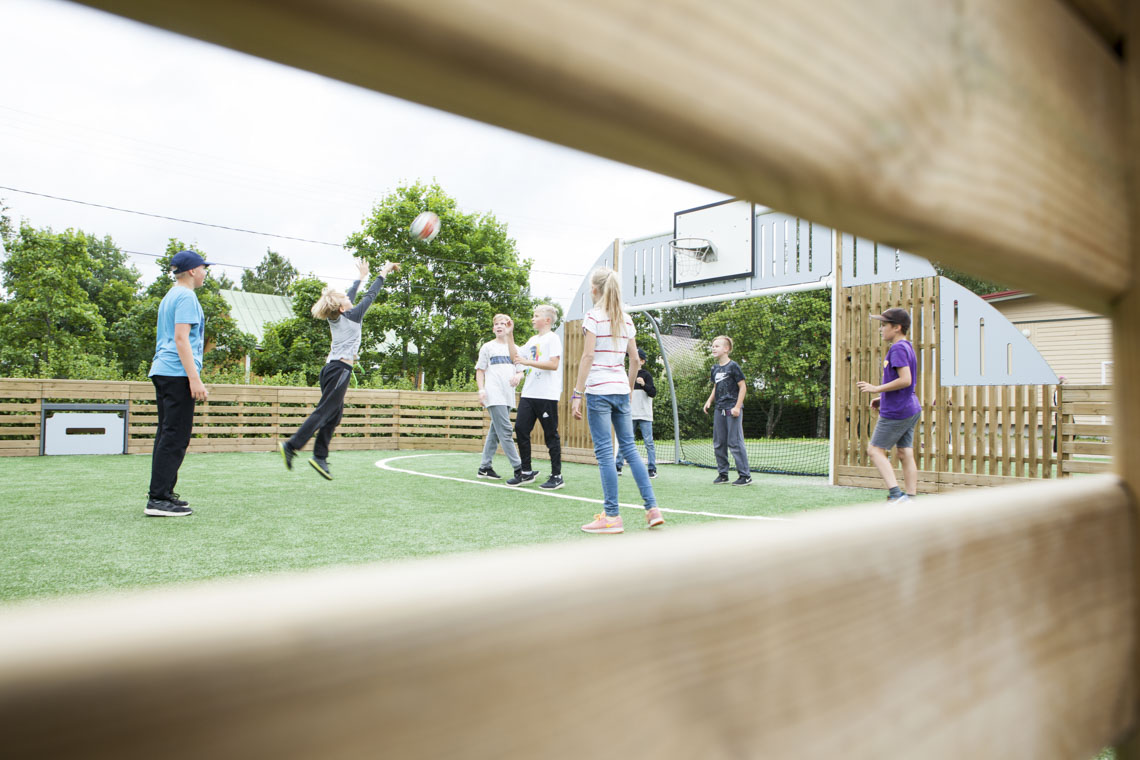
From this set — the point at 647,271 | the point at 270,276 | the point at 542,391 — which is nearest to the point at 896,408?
the point at 542,391

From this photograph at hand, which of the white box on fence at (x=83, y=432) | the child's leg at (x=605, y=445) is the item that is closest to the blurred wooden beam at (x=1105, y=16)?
the child's leg at (x=605, y=445)

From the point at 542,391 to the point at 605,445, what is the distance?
116 inches

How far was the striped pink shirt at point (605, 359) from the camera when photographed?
4.81m

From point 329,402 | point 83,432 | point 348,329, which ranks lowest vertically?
point 83,432

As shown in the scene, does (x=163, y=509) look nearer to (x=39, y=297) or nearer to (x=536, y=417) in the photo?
(x=536, y=417)

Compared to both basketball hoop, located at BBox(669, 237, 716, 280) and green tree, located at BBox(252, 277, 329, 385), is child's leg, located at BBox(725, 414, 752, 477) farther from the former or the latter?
green tree, located at BBox(252, 277, 329, 385)

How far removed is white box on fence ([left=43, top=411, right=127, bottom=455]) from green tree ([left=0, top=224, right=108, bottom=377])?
45.7 feet

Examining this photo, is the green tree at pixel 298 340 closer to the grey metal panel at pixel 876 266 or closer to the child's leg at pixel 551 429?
the child's leg at pixel 551 429

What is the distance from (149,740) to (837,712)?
1.11 feet

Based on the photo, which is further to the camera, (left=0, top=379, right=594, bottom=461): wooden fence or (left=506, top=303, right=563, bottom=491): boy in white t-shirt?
(left=0, top=379, right=594, bottom=461): wooden fence

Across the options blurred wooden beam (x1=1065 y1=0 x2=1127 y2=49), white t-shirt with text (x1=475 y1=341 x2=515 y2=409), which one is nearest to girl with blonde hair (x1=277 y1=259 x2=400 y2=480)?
white t-shirt with text (x1=475 y1=341 x2=515 y2=409)

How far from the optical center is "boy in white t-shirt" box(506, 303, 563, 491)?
23.7 ft

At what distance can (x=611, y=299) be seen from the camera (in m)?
4.84

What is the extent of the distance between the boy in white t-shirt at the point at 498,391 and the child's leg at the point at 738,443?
8.45ft
